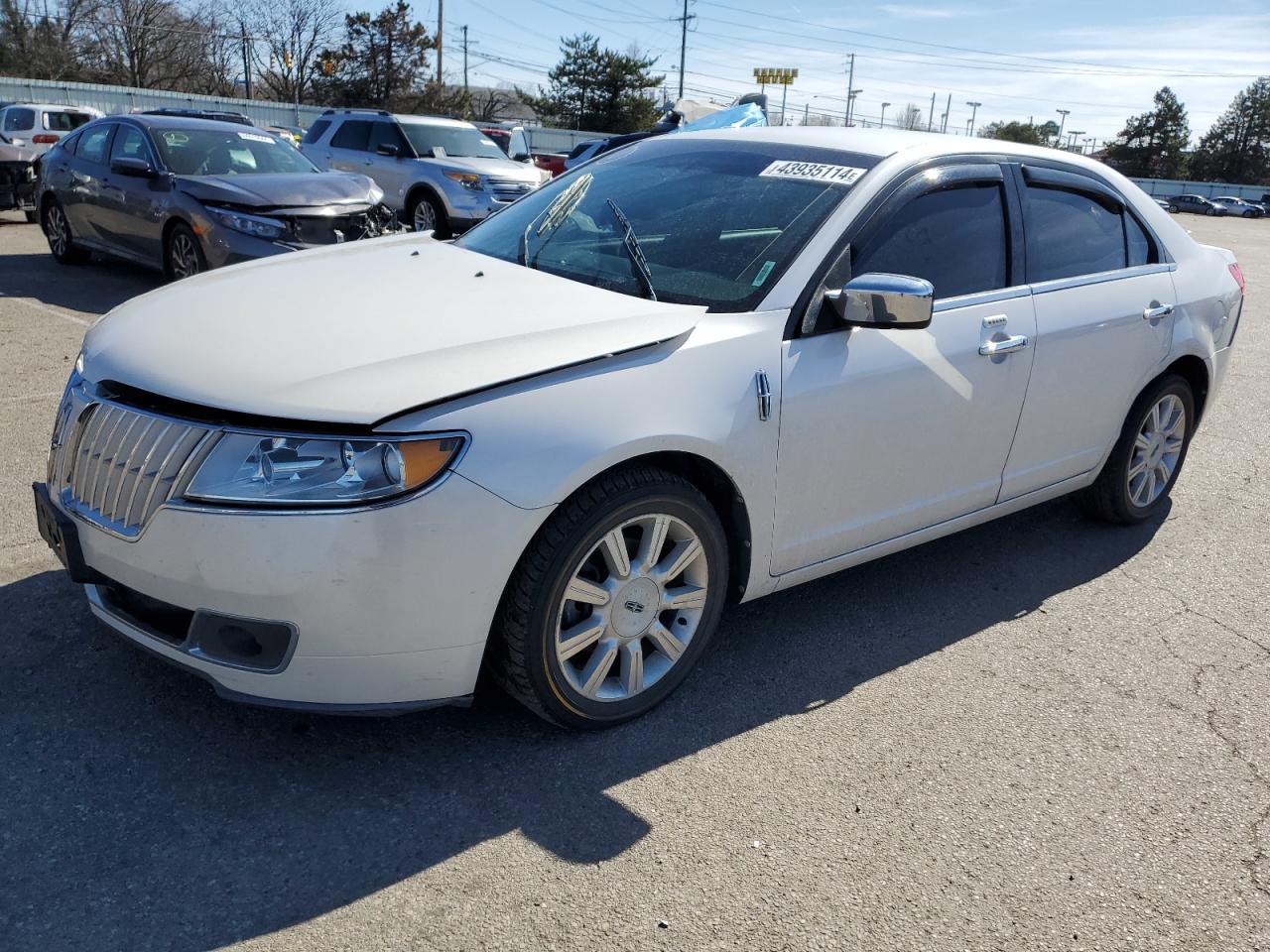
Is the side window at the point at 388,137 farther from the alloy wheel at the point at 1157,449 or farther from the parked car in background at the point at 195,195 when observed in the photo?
the alloy wheel at the point at 1157,449

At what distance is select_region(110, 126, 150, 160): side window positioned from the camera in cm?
955

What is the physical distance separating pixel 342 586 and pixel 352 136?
14.1m

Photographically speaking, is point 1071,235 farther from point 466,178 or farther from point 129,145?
point 466,178

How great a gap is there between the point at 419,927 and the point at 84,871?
78cm

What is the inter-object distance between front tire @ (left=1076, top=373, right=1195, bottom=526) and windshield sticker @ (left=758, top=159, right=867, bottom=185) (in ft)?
6.49

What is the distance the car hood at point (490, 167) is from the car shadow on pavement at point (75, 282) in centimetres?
432

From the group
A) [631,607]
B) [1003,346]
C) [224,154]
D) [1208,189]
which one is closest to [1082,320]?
[1003,346]

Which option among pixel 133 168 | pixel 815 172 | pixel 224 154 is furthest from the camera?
pixel 224 154

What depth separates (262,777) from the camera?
2734 mm

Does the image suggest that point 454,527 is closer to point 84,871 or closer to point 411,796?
point 411,796

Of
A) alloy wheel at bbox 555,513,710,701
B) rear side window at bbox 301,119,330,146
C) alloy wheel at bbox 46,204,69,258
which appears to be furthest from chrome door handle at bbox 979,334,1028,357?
rear side window at bbox 301,119,330,146

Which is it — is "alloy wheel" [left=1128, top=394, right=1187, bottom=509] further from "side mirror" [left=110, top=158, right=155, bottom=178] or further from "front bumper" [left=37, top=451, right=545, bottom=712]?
"side mirror" [left=110, top=158, right=155, bottom=178]

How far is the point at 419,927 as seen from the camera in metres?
2.29

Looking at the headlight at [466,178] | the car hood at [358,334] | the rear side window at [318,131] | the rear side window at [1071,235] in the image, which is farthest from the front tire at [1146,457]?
the rear side window at [318,131]
